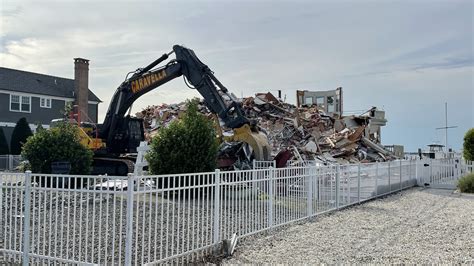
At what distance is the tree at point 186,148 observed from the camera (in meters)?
13.5

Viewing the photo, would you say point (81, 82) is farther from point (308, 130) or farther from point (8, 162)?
point (308, 130)

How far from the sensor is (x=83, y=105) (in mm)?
40250

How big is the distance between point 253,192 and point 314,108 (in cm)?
2521

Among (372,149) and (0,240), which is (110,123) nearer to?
(0,240)

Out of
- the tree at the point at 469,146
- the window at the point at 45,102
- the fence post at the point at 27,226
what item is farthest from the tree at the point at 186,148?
the window at the point at 45,102

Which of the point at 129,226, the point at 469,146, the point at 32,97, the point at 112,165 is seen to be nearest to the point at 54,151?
the point at 112,165

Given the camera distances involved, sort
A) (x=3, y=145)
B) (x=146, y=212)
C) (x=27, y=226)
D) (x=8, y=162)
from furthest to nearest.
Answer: (x=3, y=145), (x=8, y=162), (x=146, y=212), (x=27, y=226)

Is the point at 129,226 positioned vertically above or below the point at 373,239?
above

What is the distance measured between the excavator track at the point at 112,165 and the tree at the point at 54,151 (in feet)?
11.2

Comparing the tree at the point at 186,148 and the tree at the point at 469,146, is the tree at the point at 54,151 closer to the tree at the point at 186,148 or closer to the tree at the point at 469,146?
the tree at the point at 186,148

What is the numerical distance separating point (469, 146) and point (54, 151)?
59.4ft

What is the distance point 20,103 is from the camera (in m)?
37.1

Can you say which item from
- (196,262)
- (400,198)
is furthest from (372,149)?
(196,262)

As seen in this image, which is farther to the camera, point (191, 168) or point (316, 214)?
point (191, 168)
